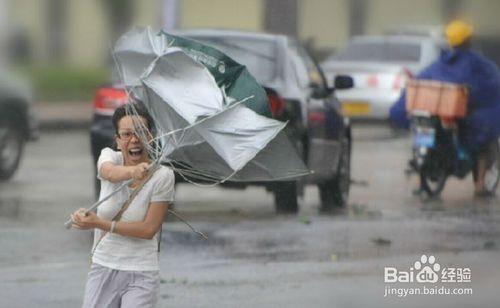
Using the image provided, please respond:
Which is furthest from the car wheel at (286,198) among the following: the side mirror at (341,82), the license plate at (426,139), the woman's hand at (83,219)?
the woman's hand at (83,219)

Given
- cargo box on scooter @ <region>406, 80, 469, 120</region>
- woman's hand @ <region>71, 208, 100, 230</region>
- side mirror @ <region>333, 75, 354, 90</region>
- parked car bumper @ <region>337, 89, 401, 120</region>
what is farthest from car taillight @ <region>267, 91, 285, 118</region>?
parked car bumper @ <region>337, 89, 401, 120</region>

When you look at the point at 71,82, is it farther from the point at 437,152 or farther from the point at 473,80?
the point at 473,80

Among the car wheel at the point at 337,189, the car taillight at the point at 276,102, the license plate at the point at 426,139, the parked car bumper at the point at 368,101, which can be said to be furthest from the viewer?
the parked car bumper at the point at 368,101

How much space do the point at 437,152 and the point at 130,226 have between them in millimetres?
9511

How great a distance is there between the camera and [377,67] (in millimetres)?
27062

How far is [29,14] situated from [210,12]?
15.3 feet

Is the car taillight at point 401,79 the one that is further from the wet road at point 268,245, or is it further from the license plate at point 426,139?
the license plate at point 426,139

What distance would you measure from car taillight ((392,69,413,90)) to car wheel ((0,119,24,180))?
955 cm

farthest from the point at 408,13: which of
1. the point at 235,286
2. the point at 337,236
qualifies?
the point at 235,286

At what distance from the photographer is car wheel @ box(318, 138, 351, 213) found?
15289 mm

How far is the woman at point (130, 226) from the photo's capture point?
679 centimetres

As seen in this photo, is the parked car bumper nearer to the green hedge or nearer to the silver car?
the silver car

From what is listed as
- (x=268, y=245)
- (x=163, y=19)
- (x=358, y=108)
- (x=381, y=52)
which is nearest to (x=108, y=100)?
(x=268, y=245)

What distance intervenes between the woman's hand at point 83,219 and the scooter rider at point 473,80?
943 cm
